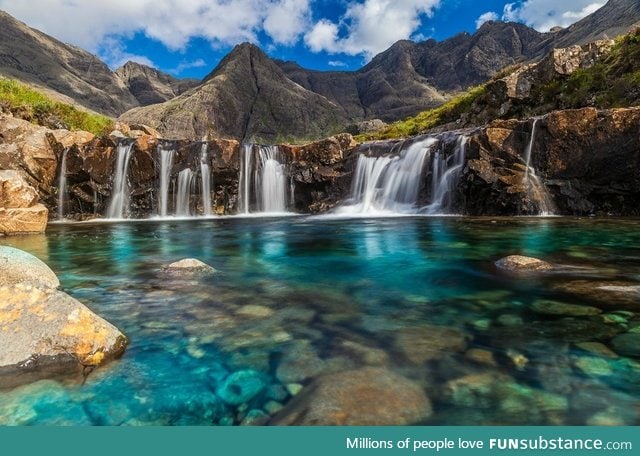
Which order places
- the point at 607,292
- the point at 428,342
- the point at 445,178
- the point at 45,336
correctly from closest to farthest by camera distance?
the point at 45,336 → the point at 428,342 → the point at 607,292 → the point at 445,178

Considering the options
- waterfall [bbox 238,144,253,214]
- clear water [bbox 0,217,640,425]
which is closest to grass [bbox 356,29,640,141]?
clear water [bbox 0,217,640,425]

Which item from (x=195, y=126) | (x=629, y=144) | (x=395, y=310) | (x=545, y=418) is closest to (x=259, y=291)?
(x=395, y=310)

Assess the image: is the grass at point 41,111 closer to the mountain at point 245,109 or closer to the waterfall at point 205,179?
the waterfall at point 205,179

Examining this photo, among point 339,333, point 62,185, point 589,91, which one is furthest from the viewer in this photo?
point 589,91

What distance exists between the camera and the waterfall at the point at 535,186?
1994cm

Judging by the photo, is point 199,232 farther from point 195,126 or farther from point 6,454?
point 195,126

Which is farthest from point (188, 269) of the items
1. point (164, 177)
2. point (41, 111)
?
point (41, 111)

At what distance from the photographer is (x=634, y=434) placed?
2.87 m

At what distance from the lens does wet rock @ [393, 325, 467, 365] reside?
169 inches

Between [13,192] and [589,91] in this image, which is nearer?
[13,192]

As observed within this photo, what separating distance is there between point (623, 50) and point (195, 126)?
465 feet

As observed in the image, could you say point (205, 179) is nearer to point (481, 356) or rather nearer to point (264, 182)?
point (264, 182)

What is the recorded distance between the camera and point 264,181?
98.7ft

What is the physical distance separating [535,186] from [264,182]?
1788cm
